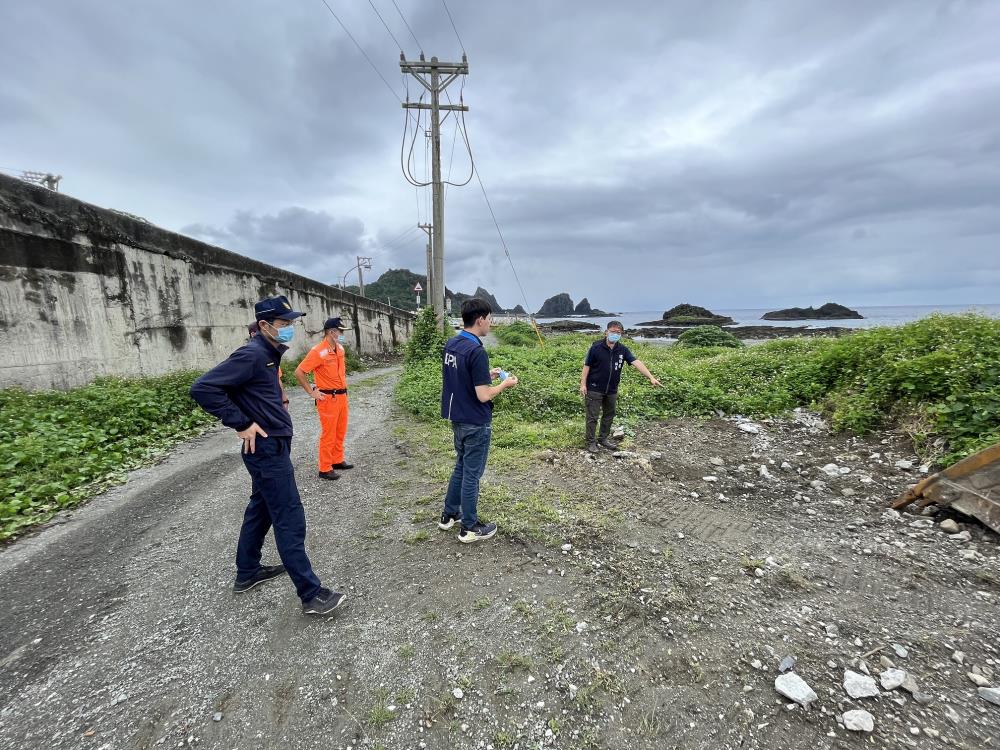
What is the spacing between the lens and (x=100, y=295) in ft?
25.4

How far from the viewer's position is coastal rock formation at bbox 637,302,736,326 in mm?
55494

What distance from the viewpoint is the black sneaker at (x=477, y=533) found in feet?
12.4

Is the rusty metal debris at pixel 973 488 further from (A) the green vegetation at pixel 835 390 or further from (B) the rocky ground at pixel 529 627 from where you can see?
(A) the green vegetation at pixel 835 390

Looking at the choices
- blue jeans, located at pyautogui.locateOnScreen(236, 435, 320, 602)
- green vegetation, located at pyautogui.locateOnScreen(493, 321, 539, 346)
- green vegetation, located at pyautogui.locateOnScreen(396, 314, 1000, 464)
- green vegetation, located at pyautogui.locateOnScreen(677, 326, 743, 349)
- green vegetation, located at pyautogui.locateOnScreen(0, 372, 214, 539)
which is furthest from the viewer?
green vegetation, located at pyautogui.locateOnScreen(493, 321, 539, 346)

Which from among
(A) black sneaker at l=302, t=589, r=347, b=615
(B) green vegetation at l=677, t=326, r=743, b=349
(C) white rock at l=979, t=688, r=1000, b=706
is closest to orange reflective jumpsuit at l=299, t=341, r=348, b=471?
(A) black sneaker at l=302, t=589, r=347, b=615

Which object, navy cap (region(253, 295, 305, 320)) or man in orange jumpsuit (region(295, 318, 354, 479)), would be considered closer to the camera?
navy cap (region(253, 295, 305, 320))

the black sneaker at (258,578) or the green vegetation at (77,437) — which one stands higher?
the green vegetation at (77,437)

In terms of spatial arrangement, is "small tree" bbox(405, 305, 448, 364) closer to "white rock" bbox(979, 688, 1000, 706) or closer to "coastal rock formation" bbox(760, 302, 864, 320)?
"white rock" bbox(979, 688, 1000, 706)

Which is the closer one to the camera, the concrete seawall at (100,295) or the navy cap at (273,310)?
the navy cap at (273,310)

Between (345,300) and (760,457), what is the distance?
58.5ft

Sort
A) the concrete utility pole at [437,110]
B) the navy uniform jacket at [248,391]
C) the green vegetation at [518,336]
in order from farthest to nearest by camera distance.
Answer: the green vegetation at [518,336] → the concrete utility pole at [437,110] → the navy uniform jacket at [248,391]

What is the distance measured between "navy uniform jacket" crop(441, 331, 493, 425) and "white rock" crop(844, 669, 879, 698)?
105 inches

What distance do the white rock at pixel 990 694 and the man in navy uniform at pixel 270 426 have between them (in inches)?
142

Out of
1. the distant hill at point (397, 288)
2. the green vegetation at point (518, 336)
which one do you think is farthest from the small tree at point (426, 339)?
the distant hill at point (397, 288)
